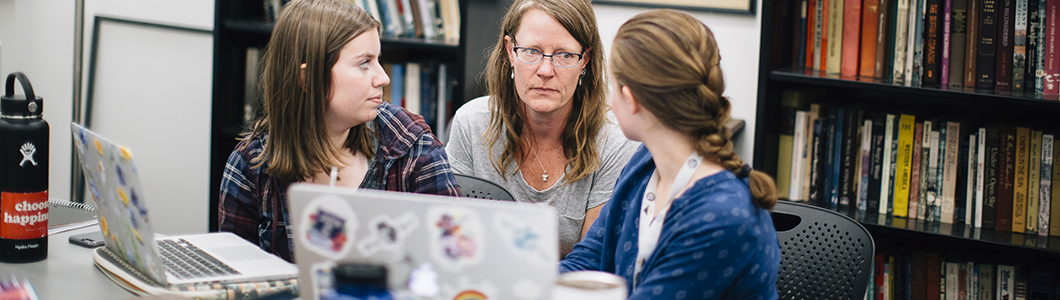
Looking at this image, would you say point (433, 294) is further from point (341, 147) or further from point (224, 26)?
point (224, 26)

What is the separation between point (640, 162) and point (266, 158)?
629 millimetres

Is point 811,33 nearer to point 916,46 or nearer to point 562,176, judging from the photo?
point 916,46

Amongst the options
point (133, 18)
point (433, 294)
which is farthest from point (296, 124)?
point (133, 18)

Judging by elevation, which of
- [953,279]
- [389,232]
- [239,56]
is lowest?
[953,279]

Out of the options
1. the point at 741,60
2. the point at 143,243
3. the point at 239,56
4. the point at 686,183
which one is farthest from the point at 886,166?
the point at 239,56

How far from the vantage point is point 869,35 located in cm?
208

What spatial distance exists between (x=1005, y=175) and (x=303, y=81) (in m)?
1.59

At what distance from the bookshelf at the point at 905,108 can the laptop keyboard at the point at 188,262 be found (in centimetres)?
139

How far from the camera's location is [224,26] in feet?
9.07

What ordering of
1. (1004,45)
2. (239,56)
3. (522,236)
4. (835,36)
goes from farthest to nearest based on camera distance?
(239,56), (835,36), (1004,45), (522,236)

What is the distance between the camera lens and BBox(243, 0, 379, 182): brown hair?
4.58 feet

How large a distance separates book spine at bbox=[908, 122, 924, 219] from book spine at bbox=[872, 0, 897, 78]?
156 mm

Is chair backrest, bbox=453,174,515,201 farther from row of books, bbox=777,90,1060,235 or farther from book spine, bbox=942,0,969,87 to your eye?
book spine, bbox=942,0,969,87

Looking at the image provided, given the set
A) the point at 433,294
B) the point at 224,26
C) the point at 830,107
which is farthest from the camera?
the point at 224,26
